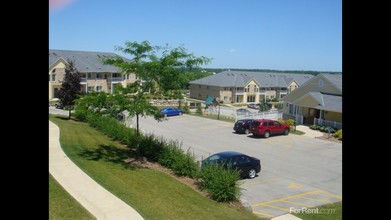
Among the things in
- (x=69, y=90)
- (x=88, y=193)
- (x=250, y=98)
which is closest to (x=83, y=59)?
(x=250, y=98)

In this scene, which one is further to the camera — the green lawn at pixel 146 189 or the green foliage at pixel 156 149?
the green foliage at pixel 156 149

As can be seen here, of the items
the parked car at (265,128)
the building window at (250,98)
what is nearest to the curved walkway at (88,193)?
the parked car at (265,128)

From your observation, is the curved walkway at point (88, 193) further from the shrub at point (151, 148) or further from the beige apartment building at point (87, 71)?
the beige apartment building at point (87, 71)

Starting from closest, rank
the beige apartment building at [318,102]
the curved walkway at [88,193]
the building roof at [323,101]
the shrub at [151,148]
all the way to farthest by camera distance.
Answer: the curved walkway at [88,193], the shrub at [151,148], the building roof at [323,101], the beige apartment building at [318,102]

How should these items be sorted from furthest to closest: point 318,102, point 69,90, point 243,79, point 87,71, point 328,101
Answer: point 243,79 → point 87,71 → point 318,102 → point 328,101 → point 69,90

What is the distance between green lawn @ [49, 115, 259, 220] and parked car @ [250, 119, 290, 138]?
13.8 m

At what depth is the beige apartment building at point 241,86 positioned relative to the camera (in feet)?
223

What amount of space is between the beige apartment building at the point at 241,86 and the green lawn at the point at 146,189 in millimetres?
50530

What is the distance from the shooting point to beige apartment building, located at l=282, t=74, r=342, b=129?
36.4 meters

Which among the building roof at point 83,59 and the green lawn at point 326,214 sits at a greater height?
the building roof at point 83,59

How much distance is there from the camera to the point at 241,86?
68750 millimetres

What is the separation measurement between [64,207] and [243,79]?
62.9 m

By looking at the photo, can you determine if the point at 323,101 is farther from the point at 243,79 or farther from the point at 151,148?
the point at 243,79
